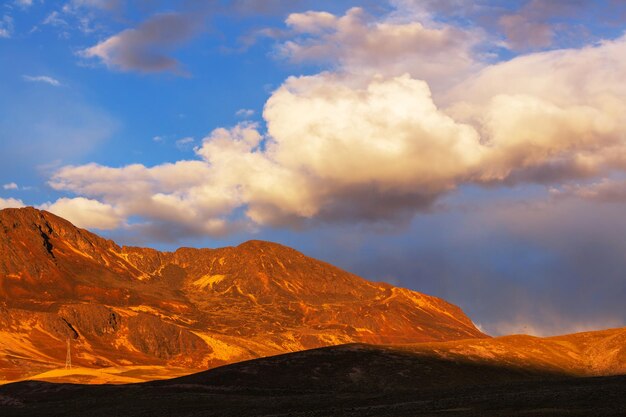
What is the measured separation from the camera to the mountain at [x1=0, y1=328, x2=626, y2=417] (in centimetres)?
6775

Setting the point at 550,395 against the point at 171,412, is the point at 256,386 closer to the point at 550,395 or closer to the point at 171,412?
the point at 171,412

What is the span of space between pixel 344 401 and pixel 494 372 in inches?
2086

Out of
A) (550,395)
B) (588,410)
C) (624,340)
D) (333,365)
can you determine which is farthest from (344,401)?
(624,340)

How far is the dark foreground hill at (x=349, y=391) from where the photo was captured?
217 ft

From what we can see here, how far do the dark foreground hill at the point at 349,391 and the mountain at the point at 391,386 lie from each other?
0.55 ft

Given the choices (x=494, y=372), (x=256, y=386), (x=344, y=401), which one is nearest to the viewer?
(x=344, y=401)

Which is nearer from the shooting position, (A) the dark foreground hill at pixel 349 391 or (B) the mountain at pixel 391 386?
(A) the dark foreground hill at pixel 349 391

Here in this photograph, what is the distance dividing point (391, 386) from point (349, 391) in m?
7.09

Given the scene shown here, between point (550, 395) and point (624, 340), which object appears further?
point (624, 340)

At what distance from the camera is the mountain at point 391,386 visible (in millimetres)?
67750

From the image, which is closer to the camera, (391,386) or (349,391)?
(349,391)

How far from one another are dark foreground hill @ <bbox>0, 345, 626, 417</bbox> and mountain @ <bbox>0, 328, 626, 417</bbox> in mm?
168

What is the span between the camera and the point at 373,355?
138000 mm

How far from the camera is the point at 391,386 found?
119 m
